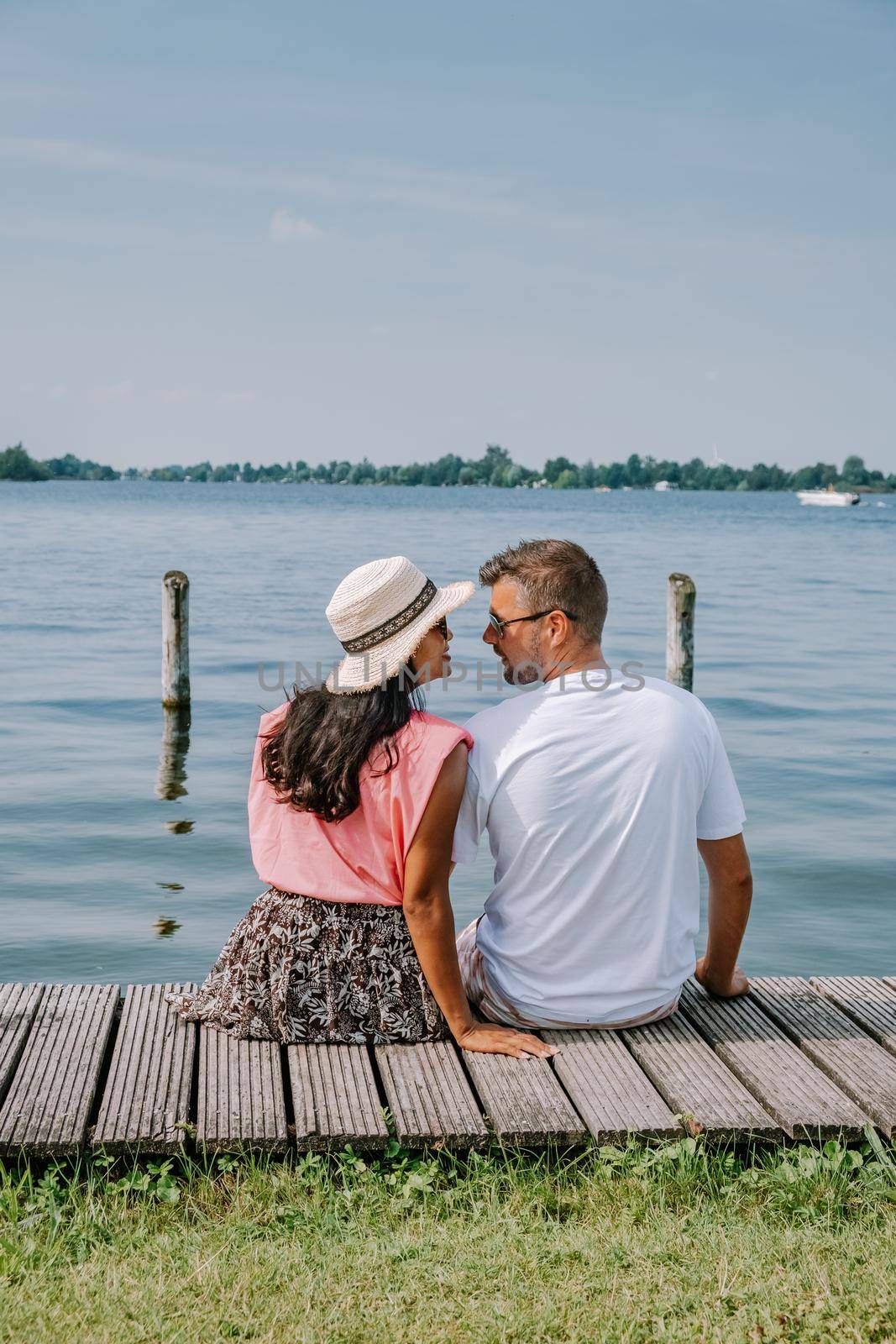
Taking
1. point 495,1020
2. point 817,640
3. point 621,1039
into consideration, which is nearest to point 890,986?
point 621,1039

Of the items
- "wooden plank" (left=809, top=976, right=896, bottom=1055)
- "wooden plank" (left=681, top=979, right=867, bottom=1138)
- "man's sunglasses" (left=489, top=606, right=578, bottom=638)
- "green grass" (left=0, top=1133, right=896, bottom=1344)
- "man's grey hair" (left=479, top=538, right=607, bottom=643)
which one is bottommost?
"green grass" (left=0, top=1133, right=896, bottom=1344)

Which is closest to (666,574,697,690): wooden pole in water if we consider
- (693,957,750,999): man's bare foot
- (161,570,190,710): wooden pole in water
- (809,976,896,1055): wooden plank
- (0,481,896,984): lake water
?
(0,481,896,984): lake water

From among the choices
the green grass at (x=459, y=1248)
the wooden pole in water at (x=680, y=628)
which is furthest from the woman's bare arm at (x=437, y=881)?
the wooden pole in water at (x=680, y=628)

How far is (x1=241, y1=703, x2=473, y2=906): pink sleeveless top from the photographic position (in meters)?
3.82

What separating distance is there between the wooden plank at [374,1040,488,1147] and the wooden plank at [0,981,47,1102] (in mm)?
1105

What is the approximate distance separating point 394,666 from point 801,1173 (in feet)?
5.98

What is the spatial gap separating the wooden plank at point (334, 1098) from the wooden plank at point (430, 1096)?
0.18 ft

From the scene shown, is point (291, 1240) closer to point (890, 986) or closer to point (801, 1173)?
point (801, 1173)

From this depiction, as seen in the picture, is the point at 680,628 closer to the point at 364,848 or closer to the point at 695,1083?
the point at 695,1083

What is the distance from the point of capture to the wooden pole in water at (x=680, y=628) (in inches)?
603

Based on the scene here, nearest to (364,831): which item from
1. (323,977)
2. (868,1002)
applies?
(323,977)

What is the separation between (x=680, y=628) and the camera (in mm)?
15469

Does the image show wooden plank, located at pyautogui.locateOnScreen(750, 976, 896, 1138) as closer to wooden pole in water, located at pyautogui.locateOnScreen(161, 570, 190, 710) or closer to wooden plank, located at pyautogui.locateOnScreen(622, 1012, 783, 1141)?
wooden plank, located at pyautogui.locateOnScreen(622, 1012, 783, 1141)

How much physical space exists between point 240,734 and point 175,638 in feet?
4.51
